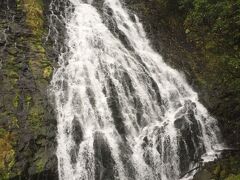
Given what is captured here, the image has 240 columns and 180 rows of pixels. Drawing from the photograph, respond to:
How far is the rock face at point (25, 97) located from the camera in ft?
33.6

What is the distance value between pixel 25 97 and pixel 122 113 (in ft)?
12.0

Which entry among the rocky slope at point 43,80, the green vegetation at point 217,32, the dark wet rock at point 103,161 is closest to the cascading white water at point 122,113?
the dark wet rock at point 103,161

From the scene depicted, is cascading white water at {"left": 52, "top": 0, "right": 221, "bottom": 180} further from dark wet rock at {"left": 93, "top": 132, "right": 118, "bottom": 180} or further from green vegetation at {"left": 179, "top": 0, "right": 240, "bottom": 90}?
green vegetation at {"left": 179, "top": 0, "right": 240, "bottom": 90}

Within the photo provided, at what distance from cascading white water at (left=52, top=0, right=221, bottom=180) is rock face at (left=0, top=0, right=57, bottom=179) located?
52cm

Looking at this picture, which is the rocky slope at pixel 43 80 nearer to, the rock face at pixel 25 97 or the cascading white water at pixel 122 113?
the rock face at pixel 25 97

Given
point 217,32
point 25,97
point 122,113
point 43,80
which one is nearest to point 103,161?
point 122,113

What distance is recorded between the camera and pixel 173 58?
16141 millimetres

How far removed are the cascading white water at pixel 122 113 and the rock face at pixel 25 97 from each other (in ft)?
1.71

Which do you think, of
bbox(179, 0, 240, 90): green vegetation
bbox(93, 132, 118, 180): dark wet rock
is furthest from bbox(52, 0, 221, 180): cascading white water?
bbox(179, 0, 240, 90): green vegetation

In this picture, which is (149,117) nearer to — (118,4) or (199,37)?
(199,37)

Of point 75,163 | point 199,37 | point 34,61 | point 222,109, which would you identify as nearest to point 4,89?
point 34,61

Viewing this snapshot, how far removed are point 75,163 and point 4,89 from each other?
3.73 meters

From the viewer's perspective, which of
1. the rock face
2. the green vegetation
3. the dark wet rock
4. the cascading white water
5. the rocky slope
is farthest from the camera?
the green vegetation

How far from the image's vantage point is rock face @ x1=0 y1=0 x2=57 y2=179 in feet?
33.6
